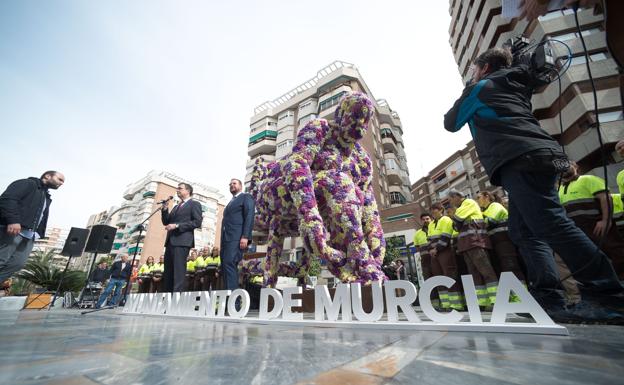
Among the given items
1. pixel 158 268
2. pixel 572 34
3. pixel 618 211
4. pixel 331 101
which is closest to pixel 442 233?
pixel 618 211

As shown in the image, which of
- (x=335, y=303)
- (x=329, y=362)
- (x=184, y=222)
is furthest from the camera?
(x=184, y=222)

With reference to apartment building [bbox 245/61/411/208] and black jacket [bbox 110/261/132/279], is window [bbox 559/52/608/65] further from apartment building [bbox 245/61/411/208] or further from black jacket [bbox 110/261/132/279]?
black jacket [bbox 110/261/132/279]

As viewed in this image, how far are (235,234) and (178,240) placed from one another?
2.49 feet

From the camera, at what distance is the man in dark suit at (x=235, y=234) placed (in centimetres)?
332

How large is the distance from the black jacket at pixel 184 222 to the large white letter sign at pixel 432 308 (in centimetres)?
288

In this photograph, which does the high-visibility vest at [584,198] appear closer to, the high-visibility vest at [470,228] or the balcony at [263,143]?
the high-visibility vest at [470,228]

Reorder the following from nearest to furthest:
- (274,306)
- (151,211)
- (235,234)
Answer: (274,306), (235,234), (151,211)

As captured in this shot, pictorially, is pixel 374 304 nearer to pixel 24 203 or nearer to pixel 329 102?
pixel 24 203

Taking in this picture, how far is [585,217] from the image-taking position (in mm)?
2787

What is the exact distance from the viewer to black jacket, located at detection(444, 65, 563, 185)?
1640 millimetres

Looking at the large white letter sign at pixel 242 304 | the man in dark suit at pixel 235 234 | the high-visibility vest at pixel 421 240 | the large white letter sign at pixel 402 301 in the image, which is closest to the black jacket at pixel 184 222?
the man in dark suit at pixel 235 234

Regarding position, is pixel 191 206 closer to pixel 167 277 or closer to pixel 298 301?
pixel 167 277

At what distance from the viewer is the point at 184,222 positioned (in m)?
3.63

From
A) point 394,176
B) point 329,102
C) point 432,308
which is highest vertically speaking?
point 329,102
